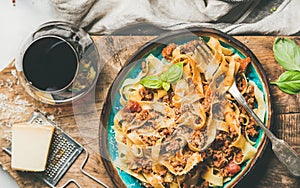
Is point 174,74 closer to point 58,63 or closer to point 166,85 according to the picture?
point 166,85

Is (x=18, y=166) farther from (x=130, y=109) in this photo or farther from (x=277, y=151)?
(x=277, y=151)

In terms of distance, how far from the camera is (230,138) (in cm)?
271

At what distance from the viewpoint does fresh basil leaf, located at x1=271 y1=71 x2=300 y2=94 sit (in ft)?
9.26

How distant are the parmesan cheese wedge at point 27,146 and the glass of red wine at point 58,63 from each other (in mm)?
164

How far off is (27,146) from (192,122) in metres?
0.88

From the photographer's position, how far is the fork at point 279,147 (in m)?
2.65

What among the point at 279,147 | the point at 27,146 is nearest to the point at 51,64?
the point at 27,146

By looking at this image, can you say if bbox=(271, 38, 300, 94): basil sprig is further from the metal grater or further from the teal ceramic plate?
the metal grater

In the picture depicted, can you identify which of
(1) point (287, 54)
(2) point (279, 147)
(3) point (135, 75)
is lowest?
(2) point (279, 147)

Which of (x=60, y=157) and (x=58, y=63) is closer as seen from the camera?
(x=58, y=63)

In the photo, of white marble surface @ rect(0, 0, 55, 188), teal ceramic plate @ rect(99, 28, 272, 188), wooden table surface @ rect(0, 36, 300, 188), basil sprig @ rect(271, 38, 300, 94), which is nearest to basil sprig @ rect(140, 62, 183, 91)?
teal ceramic plate @ rect(99, 28, 272, 188)

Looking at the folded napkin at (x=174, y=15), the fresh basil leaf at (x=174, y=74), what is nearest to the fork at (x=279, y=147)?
the fresh basil leaf at (x=174, y=74)

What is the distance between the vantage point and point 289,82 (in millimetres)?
2830

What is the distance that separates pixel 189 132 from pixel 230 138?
0.68ft
